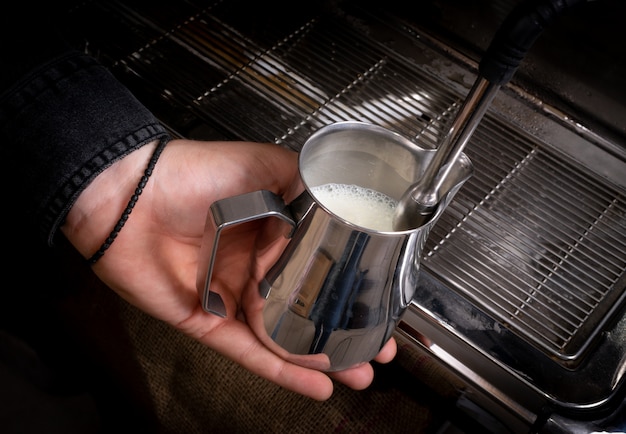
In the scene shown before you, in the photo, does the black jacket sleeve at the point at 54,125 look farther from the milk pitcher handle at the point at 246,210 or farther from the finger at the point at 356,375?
the finger at the point at 356,375

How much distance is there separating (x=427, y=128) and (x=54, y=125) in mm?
368

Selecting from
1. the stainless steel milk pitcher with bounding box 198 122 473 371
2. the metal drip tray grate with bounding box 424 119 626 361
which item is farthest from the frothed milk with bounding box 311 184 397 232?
the metal drip tray grate with bounding box 424 119 626 361

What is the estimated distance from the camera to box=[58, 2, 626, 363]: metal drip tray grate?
61 centimetres

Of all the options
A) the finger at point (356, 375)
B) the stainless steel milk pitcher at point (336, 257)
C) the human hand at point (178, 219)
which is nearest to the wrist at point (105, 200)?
the human hand at point (178, 219)

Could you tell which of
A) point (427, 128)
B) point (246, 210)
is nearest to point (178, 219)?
Result: point (246, 210)

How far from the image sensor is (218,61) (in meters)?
0.76

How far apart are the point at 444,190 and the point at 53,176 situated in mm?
336

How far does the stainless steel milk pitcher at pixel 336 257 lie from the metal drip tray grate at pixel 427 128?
0.40ft

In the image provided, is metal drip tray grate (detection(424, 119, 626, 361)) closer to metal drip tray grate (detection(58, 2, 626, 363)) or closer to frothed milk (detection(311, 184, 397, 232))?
metal drip tray grate (detection(58, 2, 626, 363))

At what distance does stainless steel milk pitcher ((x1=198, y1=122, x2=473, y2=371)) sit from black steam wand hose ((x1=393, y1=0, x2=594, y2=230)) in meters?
0.02

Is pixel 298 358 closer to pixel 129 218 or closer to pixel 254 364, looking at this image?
pixel 254 364

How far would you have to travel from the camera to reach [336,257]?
1.51ft

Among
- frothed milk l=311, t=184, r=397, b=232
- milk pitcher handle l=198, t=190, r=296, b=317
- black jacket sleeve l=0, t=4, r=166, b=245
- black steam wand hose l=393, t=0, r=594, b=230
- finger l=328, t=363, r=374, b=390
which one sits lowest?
finger l=328, t=363, r=374, b=390

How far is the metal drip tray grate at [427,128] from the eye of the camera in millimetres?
611
